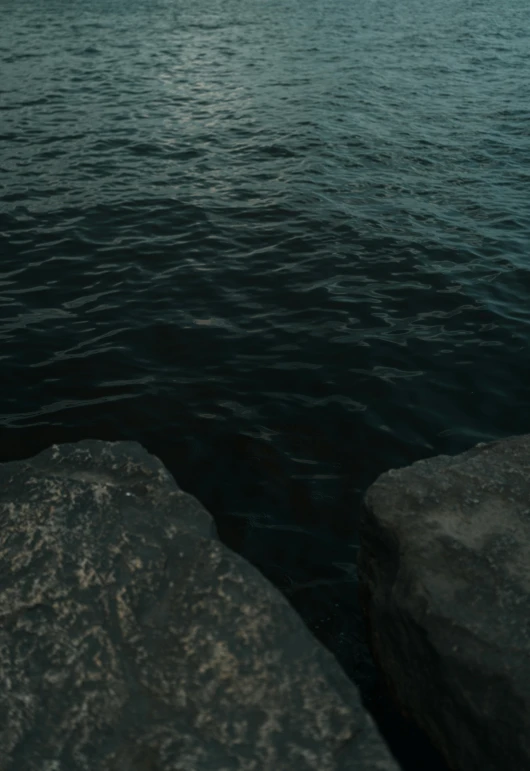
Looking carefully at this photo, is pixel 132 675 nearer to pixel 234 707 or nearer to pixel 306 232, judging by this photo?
pixel 234 707

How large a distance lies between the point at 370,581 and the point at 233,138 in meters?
13.4

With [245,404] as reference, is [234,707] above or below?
above

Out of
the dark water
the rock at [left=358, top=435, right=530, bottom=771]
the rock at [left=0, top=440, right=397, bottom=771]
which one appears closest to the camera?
the rock at [left=0, top=440, right=397, bottom=771]

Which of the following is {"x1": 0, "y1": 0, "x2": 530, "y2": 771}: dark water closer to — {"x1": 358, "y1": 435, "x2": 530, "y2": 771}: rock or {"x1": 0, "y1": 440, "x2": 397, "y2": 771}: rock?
{"x1": 358, "y1": 435, "x2": 530, "y2": 771}: rock

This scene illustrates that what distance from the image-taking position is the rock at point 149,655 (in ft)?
10.4

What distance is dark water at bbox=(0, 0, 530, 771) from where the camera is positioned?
700 centimetres

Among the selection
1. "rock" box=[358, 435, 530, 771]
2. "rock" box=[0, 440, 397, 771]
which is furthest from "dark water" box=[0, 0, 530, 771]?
"rock" box=[0, 440, 397, 771]

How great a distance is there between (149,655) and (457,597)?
1.60m

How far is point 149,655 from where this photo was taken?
140 inches

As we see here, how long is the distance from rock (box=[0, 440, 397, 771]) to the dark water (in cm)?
137

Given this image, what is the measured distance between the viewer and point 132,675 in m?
3.46

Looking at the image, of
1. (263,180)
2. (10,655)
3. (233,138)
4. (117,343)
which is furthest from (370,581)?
(233,138)

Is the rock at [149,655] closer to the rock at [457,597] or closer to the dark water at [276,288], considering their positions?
the rock at [457,597]

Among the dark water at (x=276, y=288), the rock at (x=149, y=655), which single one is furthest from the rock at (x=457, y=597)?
the rock at (x=149, y=655)
